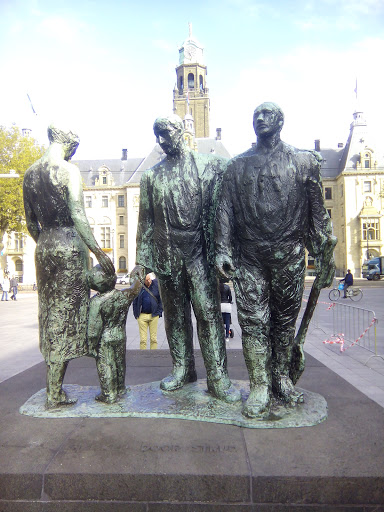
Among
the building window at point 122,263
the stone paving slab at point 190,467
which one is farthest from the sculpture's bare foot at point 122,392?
the building window at point 122,263

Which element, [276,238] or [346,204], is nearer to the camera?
[276,238]

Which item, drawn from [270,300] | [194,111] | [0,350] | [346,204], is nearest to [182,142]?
[270,300]

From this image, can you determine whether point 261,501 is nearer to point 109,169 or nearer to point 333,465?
point 333,465

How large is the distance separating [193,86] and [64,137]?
7115cm

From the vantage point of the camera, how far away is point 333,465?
2.29 metres

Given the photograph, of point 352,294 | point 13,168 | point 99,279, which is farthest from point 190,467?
point 13,168

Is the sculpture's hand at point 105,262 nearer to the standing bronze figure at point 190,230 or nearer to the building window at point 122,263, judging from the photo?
the standing bronze figure at point 190,230

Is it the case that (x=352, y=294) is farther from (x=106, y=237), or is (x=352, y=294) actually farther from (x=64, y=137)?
(x=106, y=237)

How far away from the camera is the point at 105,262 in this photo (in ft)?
10.3

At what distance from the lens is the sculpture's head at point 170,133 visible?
10.7 ft

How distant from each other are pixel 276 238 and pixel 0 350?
7.05 m

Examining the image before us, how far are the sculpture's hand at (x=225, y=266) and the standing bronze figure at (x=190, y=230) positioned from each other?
0.30 metres

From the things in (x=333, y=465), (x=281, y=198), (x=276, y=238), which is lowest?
(x=333, y=465)

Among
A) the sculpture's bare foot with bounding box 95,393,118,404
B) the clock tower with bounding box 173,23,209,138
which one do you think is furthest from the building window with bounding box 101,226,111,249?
the sculpture's bare foot with bounding box 95,393,118,404
